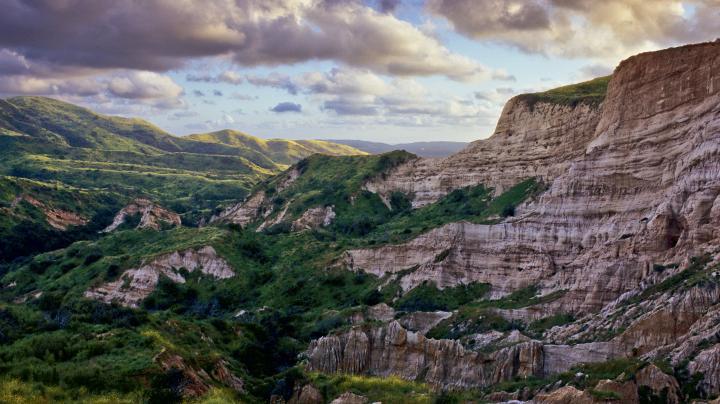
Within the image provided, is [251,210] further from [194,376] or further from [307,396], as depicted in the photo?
[194,376]

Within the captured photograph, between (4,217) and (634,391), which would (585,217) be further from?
(4,217)

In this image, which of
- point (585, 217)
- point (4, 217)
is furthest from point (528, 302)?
point (4, 217)

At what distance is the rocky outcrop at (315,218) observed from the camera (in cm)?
15938

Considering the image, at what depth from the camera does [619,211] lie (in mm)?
84000

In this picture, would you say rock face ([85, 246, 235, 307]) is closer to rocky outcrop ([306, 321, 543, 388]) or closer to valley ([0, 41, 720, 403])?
valley ([0, 41, 720, 403])

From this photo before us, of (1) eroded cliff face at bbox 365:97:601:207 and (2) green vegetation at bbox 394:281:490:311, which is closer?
(2) green vegetation at bbox 394:281:490:311

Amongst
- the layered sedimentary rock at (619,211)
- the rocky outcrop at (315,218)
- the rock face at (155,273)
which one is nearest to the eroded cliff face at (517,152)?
the layered sedimentary rock at (619,211)

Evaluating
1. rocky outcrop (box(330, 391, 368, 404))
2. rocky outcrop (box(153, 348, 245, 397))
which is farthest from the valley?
rocky outcrop (box(330, 391, 368, 404))

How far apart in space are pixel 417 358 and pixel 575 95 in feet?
243

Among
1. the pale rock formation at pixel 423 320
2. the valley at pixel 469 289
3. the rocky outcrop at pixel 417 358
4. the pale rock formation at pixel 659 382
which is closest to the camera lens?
the pale rock formation at pixel 659 382

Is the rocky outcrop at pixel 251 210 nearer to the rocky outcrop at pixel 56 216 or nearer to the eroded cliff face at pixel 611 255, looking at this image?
the rocky outcrop at pixel 56 216

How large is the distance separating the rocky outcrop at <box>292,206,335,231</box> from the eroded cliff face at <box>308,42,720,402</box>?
43.4m

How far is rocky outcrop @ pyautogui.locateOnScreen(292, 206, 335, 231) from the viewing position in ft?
523

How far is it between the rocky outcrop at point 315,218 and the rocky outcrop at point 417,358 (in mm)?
81523
